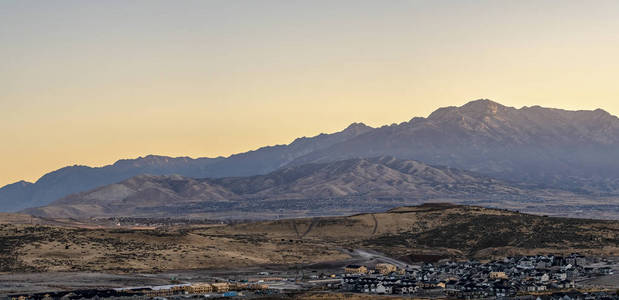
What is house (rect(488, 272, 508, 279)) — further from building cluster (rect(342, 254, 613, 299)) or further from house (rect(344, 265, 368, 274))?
house (rect(344, 265, 368, 274))

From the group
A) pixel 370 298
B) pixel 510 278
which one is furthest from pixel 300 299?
pixel 510 278

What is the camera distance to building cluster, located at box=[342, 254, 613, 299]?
14912cm

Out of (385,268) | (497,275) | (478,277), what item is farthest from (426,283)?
(385,268)

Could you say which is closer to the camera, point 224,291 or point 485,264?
point 224,291

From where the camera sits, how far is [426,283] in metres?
159

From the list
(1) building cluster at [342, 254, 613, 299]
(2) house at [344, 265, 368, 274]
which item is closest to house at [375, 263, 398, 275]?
(1) building cluster at [342, 254, 613, 299]

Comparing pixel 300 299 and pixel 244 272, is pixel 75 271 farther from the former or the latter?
pixel 300 299

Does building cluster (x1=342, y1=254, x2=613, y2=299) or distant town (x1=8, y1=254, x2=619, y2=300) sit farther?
building cluster (x1=342, y1=254, x2=613, y2=299)

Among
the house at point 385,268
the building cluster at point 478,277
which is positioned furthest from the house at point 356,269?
the house at point 385,268

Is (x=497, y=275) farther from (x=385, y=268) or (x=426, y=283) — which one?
(x=385, y=268)

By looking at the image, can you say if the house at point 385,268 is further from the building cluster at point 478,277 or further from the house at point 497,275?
the house at point 497,275

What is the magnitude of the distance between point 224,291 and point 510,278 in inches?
2254

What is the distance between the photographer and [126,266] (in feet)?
609

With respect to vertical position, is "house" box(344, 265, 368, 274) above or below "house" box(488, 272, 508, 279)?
above
